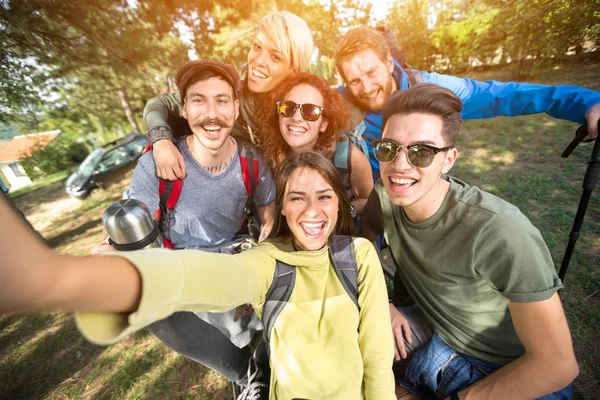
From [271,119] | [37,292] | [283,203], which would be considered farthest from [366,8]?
[37,292]

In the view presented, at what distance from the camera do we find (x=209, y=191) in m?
2.20

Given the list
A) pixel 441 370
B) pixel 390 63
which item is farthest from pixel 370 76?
pixel 441 370

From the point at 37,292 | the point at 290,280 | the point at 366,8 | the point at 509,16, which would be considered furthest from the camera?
the point at 366,8

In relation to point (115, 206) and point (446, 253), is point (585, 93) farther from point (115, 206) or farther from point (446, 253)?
point (115, 206)

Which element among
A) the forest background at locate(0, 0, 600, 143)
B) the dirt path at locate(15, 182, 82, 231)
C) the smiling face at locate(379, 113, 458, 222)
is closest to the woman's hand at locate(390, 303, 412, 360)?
the smiling face at locate(379, 113, 458, 222)

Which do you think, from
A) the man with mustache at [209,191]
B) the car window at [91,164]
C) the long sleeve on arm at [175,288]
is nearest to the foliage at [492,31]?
the man with mustache at [209,191]

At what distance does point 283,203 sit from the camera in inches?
75.7

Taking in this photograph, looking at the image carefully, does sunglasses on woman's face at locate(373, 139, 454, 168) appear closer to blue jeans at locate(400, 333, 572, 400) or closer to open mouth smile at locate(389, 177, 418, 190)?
open mouth smile at locate(389, 177, 418, 190)

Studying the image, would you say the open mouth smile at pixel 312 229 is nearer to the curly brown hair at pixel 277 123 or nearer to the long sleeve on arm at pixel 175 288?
the long sleeve on arm at pixel 175 288

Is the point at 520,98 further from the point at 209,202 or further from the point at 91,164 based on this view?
the point at 91,164

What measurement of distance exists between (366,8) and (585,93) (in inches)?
649

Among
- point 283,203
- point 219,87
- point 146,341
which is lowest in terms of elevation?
point 146,341

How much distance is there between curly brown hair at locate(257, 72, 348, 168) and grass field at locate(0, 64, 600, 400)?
96.9 inches

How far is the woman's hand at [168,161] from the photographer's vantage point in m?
2.01
